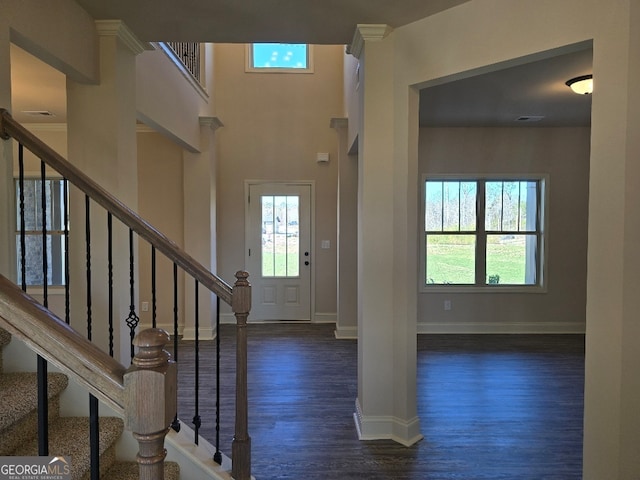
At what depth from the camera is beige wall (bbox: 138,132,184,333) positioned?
17.6 feet

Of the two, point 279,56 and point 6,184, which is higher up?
point 279,56

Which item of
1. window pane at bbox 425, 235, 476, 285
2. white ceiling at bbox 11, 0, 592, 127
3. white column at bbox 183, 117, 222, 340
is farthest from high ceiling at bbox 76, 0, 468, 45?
window pane at bbox 425, 235, 476, 285

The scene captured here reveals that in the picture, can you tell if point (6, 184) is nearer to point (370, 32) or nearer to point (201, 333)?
point (370, 32)

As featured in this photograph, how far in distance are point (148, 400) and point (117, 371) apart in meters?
0.10

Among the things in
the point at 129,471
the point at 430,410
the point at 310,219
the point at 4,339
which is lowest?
the point at 430,410


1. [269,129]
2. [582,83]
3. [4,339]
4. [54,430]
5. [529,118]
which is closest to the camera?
Result: [54,430]

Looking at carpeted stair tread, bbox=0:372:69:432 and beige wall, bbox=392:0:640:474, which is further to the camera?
beige wall, bbox=392:0:640:474

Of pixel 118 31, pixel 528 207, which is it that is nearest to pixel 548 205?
pixel 528 207

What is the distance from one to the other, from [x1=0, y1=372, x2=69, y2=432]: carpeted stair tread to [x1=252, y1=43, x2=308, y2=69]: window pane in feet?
17.7

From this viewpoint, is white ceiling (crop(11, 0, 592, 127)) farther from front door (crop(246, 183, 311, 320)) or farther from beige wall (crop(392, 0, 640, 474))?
front door (crop(246, 183, 311, 320))

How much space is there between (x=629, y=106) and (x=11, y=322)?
230cm

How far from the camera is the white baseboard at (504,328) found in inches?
215

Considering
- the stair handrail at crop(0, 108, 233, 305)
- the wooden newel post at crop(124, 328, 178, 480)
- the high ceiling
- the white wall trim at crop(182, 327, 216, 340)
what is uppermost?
the high ceiling

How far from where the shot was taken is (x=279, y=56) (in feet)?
20.2
